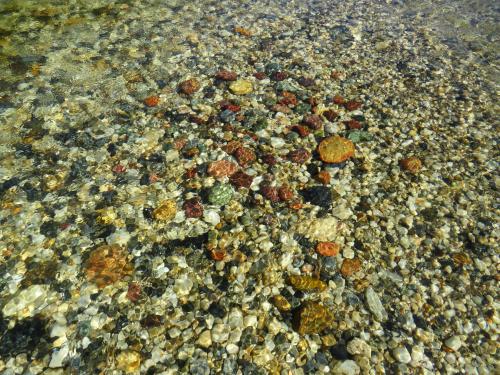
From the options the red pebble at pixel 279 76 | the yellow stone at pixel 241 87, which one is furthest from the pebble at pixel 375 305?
the red pebble at pixel 279 76

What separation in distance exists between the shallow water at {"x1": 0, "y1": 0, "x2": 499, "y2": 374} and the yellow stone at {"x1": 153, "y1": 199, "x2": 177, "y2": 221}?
0.03 m

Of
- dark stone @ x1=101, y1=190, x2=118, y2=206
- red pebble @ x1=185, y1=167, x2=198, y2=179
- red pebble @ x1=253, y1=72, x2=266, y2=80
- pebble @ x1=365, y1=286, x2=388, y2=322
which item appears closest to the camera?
pebble @ x1=365, y1=286, x2=388, y2=322

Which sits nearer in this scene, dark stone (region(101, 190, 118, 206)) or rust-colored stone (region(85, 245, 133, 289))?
rust-colored stone (region(85, 245, 133, 289))

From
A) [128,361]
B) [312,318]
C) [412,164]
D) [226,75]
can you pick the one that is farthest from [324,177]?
[128,361]

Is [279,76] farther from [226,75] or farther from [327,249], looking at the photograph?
[327,249]

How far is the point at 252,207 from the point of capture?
18.3 feet

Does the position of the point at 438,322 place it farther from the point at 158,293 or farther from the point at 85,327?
the point at 85,327

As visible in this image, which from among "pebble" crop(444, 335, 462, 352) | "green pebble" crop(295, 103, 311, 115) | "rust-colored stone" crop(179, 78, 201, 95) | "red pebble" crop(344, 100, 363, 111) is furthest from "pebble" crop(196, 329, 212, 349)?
"red pebble" crop(344, 100, 363, 111)

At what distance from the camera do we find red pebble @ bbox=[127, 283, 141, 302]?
4.66m

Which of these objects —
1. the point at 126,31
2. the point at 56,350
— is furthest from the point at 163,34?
the point at 56,350

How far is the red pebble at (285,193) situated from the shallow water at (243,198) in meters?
0.03

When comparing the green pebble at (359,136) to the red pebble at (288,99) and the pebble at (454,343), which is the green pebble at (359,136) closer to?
the red pebble at (288,99)

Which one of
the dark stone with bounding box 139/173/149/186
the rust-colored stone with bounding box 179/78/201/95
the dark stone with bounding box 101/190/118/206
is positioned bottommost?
the dark stone with bounding box 101/190/118/206

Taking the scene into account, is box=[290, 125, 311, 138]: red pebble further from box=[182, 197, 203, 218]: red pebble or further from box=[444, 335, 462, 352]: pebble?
box=[444, 335, 462, 352]: pebble
